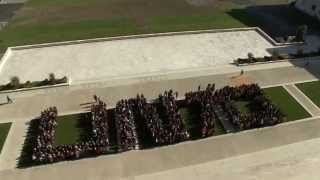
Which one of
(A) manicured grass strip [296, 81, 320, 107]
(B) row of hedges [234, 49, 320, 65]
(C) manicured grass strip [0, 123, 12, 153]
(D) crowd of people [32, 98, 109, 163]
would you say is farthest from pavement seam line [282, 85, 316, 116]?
(C) manicured grass strip [0, 123, 12, 153]

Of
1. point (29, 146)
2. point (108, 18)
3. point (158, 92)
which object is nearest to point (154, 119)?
point (158, 92)

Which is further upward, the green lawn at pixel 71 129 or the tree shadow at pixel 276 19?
the tree shadow at pixel 276 19

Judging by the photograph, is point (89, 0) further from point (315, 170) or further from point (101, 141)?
point (315, 170)

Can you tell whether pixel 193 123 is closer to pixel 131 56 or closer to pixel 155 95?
pixel 155 95

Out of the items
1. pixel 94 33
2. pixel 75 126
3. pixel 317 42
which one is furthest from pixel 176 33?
pixel 75 126

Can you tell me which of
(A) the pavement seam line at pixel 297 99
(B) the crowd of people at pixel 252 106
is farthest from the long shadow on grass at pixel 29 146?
(A) the pavement seam line at pixel 297 99

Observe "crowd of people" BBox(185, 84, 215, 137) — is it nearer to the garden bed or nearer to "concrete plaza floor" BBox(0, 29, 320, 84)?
"concrete plaza floor" BBox(0, 29, 320, 84)

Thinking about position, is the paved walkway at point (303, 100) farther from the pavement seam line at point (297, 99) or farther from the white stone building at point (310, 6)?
the white stone building at point (310, 6)
